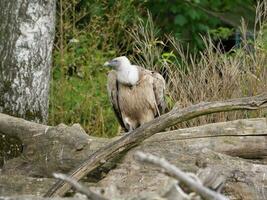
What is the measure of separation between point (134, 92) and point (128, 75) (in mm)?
221

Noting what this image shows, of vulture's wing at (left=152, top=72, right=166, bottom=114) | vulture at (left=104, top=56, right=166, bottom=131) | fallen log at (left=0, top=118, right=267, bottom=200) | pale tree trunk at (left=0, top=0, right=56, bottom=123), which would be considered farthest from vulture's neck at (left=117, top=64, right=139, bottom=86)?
fallen log at (left=0, top=118, right=267, bottom=200)

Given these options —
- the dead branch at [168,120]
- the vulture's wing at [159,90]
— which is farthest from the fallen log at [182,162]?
the vulture's wing at [159,90]

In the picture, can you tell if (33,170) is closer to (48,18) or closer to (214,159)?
(214,159)

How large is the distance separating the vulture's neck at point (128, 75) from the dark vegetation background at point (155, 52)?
1.60 ft

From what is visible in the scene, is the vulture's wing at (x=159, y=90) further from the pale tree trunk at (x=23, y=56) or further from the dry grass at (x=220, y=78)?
the pale tree trunk at (x=23, y=56)

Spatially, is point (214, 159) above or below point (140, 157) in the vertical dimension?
below

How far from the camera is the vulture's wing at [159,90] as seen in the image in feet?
27.8

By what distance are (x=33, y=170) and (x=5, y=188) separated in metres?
0.54

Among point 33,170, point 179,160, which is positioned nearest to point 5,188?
point 33,170

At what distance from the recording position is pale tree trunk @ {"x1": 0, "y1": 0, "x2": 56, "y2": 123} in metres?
8.67

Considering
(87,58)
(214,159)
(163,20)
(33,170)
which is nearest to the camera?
(214,159)

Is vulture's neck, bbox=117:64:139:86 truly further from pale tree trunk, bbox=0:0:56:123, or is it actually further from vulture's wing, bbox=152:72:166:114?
pale tree trunk, bbox=0:0:56:123

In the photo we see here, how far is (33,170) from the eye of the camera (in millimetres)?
6824

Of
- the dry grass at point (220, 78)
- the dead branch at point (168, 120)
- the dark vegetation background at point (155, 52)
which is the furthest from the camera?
the dark vegetation background at point (155, 52)
